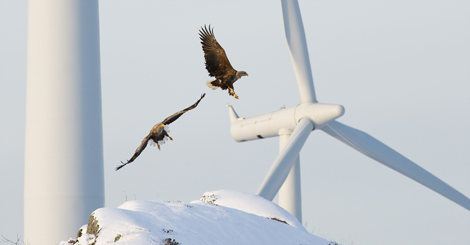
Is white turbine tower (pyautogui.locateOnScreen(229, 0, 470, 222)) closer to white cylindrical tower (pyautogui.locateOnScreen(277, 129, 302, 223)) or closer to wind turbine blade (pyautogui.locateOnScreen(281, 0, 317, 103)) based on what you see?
wind turbine blade (pyautogui.locateOnScreen(281, 0, 317, 103))

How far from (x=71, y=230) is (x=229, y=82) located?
2206 cm

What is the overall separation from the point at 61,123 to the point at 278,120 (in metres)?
19.9

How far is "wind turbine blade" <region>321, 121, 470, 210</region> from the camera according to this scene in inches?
1982

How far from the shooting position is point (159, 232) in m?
22.0

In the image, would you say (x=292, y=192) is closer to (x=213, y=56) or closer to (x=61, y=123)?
(x=61, y=123)

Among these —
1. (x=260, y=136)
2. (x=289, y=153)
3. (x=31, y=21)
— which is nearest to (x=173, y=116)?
(x=31, y=21)

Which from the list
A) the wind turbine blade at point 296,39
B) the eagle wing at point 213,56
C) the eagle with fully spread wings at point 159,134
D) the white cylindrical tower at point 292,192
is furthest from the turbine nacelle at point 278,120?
the eagle with fully spread wings at point 159,134

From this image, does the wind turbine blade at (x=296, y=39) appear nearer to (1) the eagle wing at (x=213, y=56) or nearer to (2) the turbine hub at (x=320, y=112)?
(2) the turbine hub at (x=320, y=112)

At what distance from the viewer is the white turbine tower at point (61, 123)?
39.9m

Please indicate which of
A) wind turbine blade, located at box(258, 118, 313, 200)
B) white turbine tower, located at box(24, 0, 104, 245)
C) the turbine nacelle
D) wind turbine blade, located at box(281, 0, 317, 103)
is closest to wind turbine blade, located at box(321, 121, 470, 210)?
the turbine nacelle

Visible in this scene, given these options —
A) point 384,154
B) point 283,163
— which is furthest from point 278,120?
point 384,154

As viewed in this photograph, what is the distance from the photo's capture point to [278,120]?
2199 inches

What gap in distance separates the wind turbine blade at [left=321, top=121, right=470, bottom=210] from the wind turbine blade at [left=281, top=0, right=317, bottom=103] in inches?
155

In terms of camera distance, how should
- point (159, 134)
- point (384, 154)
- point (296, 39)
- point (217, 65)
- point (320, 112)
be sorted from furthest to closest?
point (296, 39)
point (320, 112)
point (384, 154)
point (217, 65)
point (159, 134)
